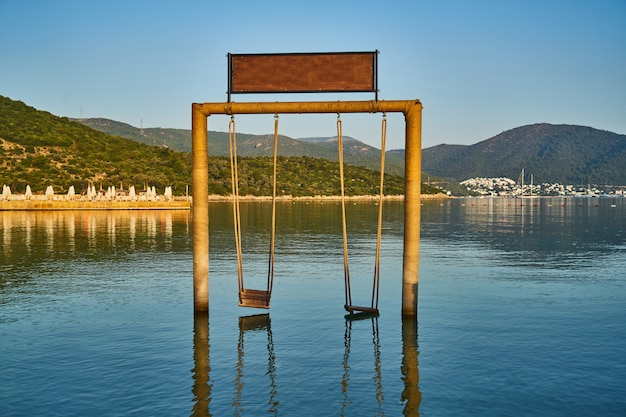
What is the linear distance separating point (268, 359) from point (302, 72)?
8.65 metres

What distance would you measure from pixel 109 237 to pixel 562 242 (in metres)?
40.9

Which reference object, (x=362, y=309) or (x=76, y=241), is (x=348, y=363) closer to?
(x=362, y=309)

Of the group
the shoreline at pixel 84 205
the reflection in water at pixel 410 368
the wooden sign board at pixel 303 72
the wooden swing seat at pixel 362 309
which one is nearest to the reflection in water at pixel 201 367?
the reflection in water at pixel 410 368

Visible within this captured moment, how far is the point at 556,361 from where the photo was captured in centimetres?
1725

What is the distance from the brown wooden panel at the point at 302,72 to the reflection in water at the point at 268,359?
757 centimetres

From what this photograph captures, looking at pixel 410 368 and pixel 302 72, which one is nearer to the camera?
pixel 410 368

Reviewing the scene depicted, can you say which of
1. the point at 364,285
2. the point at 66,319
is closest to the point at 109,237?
the point at 364,285

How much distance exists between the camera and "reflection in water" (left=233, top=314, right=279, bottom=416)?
13977 mm

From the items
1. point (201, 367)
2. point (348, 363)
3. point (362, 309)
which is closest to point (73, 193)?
point (362, 309)

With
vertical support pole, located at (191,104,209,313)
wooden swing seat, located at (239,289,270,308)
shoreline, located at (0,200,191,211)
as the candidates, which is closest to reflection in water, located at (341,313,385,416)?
wooden swing seat, located at (239,289,270,308)

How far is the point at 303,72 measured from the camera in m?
20.2

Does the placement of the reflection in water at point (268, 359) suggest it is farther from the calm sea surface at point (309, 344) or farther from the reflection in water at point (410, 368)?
the reflection in water at point (410, 368)

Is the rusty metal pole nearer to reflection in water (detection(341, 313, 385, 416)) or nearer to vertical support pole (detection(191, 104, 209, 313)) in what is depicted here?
vertical support pole (detection(191, 104, 209, 313))

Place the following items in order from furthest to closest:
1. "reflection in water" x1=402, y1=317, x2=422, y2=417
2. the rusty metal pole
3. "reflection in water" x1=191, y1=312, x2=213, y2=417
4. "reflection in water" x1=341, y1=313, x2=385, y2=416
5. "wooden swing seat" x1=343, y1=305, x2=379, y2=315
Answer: "wooden swing seat" x1=343, y1=305, x2=379, y2=315 < the rusty metal pole < "reflection in water" x1=341, y1=313, x2=385, y2=416 < "reflection in water" x1=402, y1=317, x2=422, y2=417 < "reflection in water" x1=191, y1=312, x2=213, y2=417
